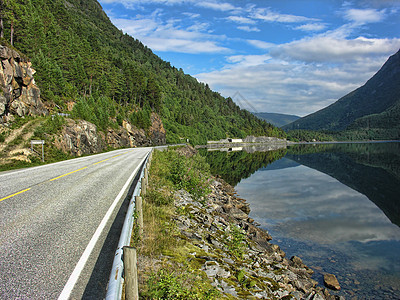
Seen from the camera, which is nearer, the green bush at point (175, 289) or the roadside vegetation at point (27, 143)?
the green bush at point (175, 289)

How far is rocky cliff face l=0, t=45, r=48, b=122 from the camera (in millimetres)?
26859

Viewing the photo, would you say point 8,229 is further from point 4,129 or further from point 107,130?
point 107,130

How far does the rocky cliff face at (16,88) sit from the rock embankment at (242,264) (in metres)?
24.4

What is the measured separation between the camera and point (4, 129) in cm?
2425

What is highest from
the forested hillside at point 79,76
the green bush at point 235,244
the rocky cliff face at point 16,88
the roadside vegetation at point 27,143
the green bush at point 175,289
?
the forested hillside at point 79,76

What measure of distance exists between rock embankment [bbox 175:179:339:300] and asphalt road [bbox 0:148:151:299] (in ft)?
8.71

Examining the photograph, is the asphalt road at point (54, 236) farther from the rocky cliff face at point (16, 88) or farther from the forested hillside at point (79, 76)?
the forested hillside at point (79, 76)

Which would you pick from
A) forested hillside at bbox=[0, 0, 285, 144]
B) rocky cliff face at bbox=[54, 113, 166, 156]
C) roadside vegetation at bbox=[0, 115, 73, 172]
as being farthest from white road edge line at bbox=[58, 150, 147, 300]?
forested hillside at bbox=[0, 0, 285, 144]

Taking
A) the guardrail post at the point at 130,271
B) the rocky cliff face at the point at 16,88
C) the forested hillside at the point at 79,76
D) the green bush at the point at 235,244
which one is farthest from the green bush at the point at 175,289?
the forested hillside at the point at 79,76

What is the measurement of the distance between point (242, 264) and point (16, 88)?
1295 inches

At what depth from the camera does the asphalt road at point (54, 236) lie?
14.8 feet

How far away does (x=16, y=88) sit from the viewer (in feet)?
98.8

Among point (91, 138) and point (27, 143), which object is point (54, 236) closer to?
point (27, 143)

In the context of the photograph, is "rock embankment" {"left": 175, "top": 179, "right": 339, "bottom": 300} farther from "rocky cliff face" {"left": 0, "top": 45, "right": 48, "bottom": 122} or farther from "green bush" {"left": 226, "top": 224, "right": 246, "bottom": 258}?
"rocky cliff face" {"left": 0, "top": 45, "right": 48, "bottom": 122}
